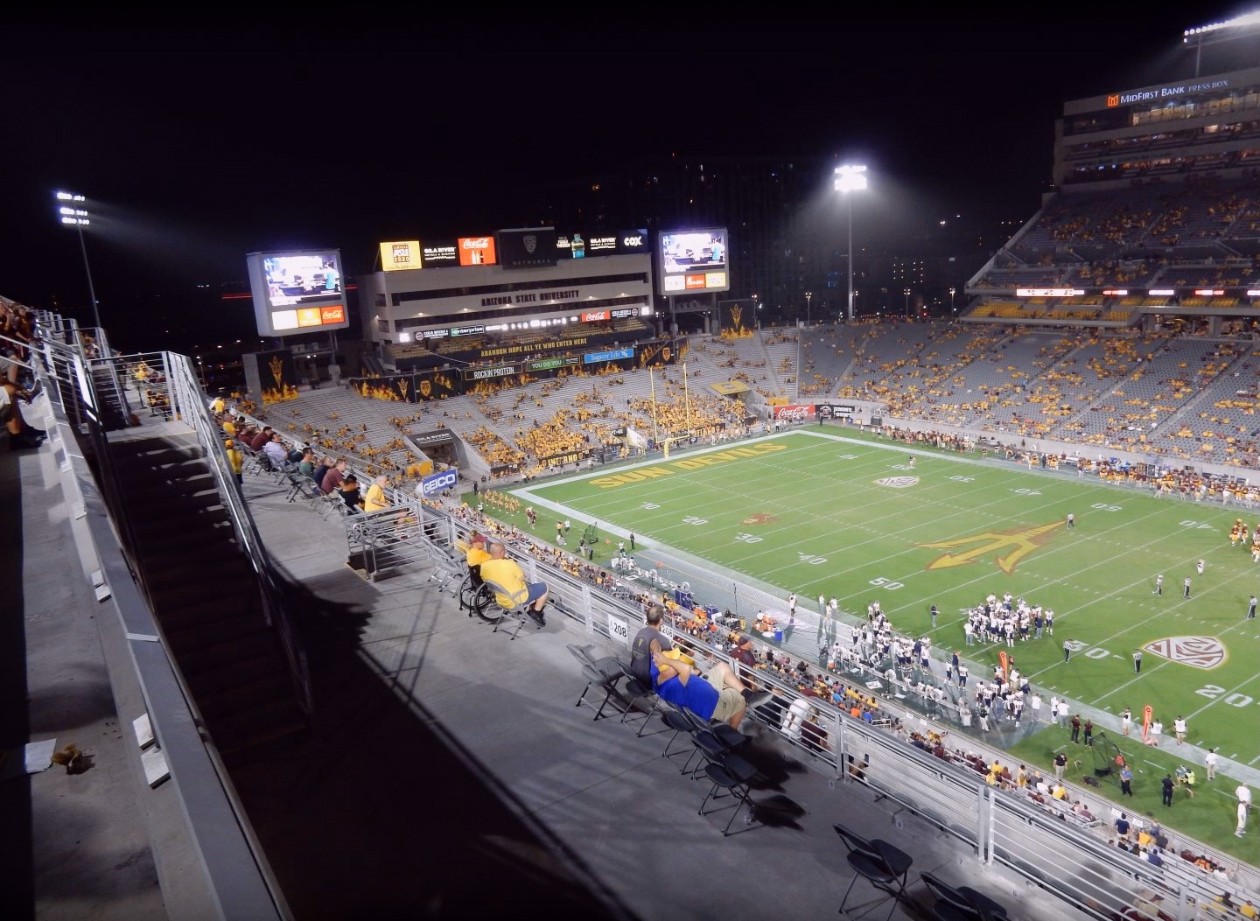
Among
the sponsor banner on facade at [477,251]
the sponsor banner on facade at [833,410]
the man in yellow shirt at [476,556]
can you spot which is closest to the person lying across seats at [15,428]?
the man in yellow shirt at [476,556]

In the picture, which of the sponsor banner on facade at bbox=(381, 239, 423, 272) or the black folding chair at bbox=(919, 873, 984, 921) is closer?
the black folding chair at bbox=(919, 873, 984, 921)

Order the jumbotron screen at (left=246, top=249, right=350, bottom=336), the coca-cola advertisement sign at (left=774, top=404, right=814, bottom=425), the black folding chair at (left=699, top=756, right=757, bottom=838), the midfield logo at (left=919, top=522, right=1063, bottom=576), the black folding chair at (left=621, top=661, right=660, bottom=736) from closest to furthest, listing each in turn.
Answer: the black folding chair at (left=699, top=756, right=757, bottom=838), the black folding chair at (left=621, top=661, right=660, bottom=736), the midfield logo at (left=919, top=522, right=1063, bottom=576), the jumbotron screen at (left=246, top=249, right=350, bottom=336), the coca-cola advertisement sign at (left=774, top=404, right=814, bottom=425)

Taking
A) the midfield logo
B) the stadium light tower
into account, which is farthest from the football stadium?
the stadium light tower

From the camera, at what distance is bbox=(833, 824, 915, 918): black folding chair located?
504 centimetres

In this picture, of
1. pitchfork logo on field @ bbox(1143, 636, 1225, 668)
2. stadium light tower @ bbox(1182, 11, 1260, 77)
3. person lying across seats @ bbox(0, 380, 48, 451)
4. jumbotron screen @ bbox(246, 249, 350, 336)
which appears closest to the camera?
person lying across seats @ bbox(0, 380, 48, 451)

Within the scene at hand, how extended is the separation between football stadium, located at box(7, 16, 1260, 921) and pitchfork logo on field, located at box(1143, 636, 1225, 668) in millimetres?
122

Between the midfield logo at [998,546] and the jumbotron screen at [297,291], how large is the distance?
3814 cm

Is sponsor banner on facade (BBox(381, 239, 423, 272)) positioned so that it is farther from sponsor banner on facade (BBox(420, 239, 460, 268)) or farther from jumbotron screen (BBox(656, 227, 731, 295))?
jumbotron screen (BBox(656, 227, 731, 295))

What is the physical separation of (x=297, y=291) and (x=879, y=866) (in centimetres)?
5180

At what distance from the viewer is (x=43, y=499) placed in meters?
5.81

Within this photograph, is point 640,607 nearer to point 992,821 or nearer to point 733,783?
point 733,783

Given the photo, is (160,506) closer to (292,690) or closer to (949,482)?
(292,690)

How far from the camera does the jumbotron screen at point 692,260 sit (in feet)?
211

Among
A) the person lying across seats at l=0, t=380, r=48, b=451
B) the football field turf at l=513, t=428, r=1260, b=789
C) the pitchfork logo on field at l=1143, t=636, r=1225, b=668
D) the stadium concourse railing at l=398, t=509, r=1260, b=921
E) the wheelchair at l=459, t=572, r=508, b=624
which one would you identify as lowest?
the pitchfork logo on field at l=1143, t=636, r=1225, b=668
